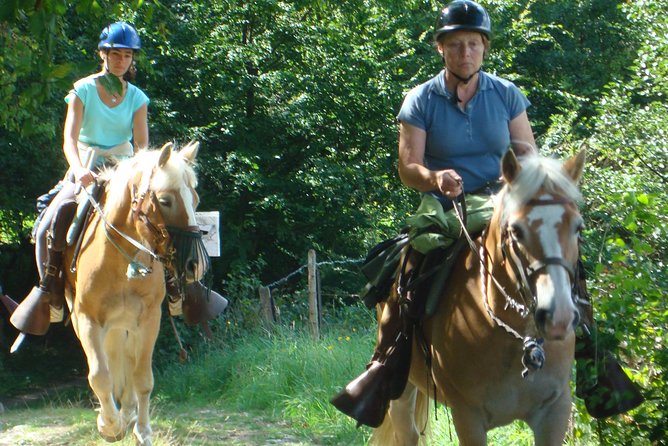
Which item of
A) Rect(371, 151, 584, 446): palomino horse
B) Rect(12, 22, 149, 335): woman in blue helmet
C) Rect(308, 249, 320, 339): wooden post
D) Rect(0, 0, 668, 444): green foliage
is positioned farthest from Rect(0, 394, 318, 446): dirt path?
Rect(371, 151, 584, 446): palomino horse

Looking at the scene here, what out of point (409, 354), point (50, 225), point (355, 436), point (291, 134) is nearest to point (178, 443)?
point (355, 436)

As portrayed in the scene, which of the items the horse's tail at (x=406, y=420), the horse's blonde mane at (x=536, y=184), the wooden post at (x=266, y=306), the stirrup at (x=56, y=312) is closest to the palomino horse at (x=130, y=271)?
the stirrup at (x=56, y=312)

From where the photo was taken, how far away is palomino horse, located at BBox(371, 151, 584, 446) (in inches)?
151

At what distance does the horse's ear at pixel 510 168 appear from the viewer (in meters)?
4.13

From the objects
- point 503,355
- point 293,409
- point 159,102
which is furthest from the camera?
point 159,102

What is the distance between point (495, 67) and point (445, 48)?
1417 cm

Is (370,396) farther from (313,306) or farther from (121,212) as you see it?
(313,306)

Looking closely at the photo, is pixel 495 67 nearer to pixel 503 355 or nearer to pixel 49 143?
pixel 49 143

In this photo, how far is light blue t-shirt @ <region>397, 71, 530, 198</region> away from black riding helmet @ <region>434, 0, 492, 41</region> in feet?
0.86

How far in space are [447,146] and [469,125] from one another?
0.51 feet

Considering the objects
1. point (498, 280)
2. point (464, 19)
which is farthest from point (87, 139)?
point (498, 280)

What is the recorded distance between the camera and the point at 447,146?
5062 millimetres

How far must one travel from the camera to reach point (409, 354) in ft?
16.8

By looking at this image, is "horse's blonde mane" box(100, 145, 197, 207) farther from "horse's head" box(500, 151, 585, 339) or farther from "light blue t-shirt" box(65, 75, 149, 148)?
"horse's head" box(500, 151, 585, 339)
